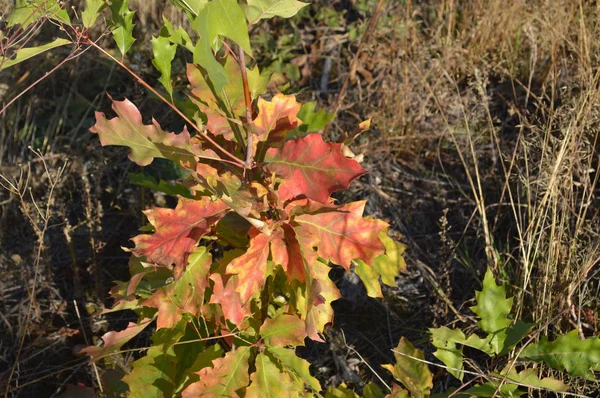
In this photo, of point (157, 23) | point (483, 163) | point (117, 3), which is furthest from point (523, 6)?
point (117, 3)

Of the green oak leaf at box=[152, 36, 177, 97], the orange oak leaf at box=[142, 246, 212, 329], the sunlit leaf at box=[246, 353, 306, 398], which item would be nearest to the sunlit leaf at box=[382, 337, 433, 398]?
the sunlit leaf at box=[246, 353, 306, 398]

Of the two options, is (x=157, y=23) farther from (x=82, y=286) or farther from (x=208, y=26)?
(x=208, y=26)

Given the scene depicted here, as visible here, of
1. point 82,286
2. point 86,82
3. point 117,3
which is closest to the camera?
point 117,3

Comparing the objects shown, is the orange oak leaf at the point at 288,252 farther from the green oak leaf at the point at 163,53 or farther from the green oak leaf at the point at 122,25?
the green oak leaf at the point at 122,25

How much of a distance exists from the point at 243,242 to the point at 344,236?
11.1 inches

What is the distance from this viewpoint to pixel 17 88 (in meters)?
3.18

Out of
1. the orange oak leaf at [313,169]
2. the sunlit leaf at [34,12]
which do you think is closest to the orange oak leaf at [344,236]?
the orange oak leaf at [313,169]

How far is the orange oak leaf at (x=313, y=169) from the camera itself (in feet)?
4.54

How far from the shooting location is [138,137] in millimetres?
1390

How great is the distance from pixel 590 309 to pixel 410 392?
0.73 meters

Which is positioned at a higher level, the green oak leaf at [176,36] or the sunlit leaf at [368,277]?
the green oak leaf at [176,36]

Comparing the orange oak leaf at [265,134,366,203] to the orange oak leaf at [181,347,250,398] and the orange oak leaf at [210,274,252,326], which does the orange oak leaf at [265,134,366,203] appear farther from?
the orange oak leaf at [181,347,250,398]

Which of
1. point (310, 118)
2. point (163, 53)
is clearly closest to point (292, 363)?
point (310, 118)

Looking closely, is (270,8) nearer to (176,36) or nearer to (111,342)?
(176,36)
